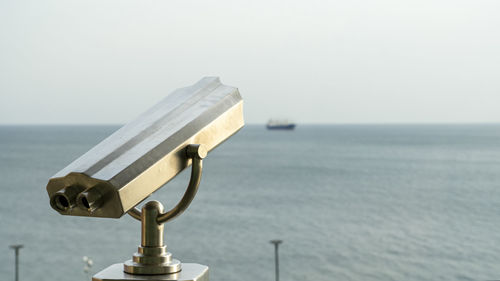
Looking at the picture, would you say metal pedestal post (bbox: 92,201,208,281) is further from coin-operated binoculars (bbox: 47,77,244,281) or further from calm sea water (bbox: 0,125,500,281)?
calm sea water (bbox: 0,125,500,281)

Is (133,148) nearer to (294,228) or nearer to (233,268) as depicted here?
(233,268)

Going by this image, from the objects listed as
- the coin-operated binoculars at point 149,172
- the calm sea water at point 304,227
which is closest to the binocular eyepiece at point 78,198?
the coin-operated binoculars at point 149,172

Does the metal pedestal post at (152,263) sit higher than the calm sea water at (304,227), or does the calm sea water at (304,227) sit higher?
the metal pedestal post at (152,263)

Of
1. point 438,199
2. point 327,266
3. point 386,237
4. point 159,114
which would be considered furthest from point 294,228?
point 159,114

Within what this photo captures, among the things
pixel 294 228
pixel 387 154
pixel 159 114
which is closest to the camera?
pixel 159 114

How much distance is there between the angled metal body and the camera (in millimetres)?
573

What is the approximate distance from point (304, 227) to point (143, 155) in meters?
32.9

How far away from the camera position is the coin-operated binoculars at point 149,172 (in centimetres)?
58

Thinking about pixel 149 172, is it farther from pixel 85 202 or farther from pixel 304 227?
pixel 304 227

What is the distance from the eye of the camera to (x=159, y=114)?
0.71 metres

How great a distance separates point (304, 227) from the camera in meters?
33.0

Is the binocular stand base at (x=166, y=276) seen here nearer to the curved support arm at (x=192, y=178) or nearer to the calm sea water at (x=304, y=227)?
the curved support arm at (x=192, y=178)

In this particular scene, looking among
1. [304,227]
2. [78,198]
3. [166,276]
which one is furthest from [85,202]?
[304,227]

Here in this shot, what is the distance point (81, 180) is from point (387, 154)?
223ft
